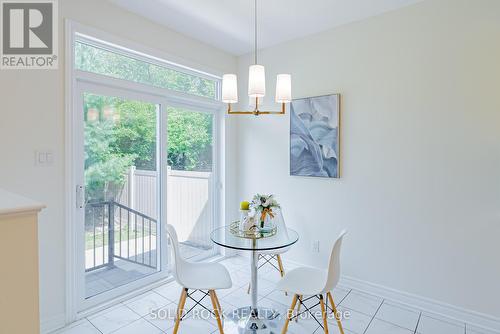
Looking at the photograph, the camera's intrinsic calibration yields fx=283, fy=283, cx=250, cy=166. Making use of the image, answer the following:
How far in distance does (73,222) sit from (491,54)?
3.62m

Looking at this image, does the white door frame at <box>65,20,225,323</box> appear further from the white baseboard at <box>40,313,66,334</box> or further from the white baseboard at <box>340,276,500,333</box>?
the white baseboard at <box>340,276,500,333</box>

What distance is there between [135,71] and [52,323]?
2.29 metres

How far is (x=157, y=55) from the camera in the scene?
9.59 ft

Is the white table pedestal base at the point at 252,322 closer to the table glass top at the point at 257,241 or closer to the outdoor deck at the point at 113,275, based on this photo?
the table glass top at the point at 257,241

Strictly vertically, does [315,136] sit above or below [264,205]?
above

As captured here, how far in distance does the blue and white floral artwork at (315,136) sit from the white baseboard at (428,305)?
1145mm

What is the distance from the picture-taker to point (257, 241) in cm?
221

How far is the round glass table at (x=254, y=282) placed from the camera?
214 centimetres

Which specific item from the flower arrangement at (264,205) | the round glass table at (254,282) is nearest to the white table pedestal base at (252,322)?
the round glass table at (254,282)

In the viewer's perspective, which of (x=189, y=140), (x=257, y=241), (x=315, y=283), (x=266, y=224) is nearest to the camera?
(x=315, y=283)

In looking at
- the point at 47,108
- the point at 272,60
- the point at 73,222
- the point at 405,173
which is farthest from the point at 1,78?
the point at 405,173

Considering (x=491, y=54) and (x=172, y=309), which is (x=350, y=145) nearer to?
(x=491, y=54)


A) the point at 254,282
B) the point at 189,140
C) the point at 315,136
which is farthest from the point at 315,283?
the point at 189,140

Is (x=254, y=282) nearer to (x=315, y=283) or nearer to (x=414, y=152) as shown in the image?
(x=315, y=283)
